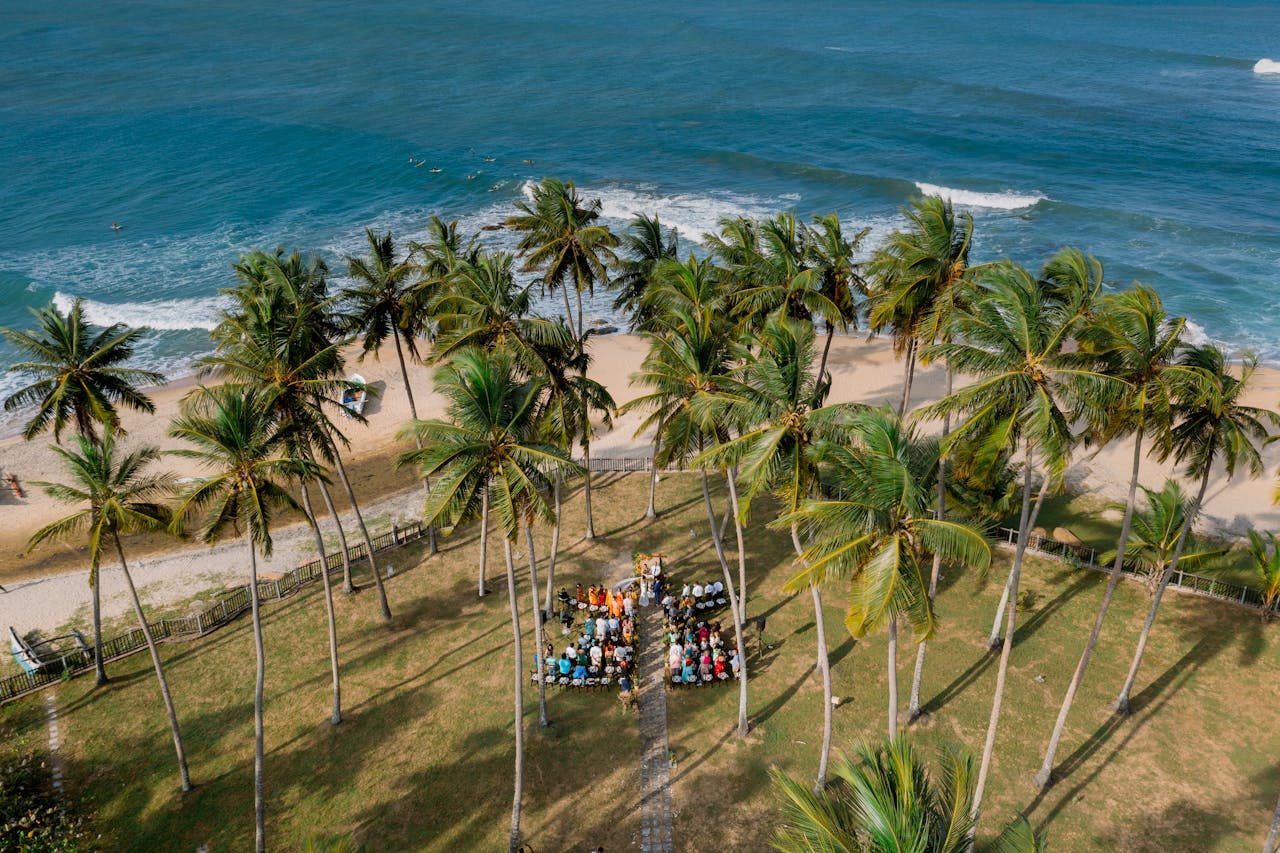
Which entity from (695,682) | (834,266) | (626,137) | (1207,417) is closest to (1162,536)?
(1207,417)

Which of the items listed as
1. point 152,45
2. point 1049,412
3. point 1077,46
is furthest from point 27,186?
point 1077,46

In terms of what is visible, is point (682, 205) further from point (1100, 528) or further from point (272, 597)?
point (272, 597)

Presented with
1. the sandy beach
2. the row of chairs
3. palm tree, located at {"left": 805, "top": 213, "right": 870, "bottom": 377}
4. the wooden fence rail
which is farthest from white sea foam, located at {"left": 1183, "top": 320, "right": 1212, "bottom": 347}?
the row of chairs

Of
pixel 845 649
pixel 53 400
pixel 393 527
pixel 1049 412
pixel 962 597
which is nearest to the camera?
pixel 1049 412

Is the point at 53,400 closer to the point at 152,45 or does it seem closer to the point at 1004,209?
the point at 1004,209

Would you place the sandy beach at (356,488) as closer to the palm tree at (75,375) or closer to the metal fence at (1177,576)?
the metal fence at (1177,576)

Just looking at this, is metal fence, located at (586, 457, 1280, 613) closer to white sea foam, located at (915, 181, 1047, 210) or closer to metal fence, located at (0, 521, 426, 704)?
metal fence, located at (0, 521, 426, 704)
